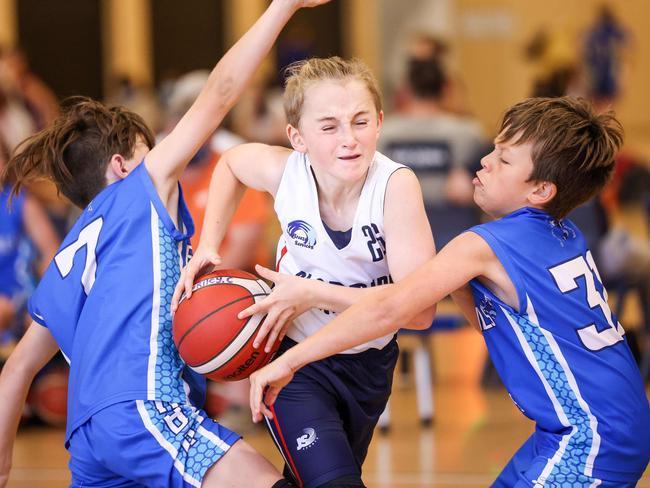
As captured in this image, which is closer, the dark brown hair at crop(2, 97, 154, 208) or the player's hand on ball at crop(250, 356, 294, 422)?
the player's hand on ball at crop(250, 356, 294, 422)

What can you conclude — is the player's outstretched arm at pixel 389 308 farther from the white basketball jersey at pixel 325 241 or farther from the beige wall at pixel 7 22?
the beige wall at pixel 7 22

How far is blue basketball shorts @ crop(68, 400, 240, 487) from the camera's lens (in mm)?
2787

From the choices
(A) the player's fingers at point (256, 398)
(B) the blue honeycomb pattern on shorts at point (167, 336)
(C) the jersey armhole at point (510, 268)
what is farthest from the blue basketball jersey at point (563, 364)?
(B) the blue honeycomb pattern on shorts at point (167, 336)

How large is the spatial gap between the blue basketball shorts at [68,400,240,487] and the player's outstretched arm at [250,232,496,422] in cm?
23

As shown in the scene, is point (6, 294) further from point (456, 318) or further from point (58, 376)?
point (456, 318)

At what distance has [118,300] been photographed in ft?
9.55

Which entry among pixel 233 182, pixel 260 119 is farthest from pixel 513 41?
pixel 233 182

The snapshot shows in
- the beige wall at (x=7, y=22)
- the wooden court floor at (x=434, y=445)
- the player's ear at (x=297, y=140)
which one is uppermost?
the player's ear at (x=297, y=140)

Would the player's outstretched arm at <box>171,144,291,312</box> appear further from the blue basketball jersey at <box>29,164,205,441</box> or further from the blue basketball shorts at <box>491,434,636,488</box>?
the blue basketball shorts at <box>491,434,636,488</box>

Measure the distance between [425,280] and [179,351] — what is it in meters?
0.71

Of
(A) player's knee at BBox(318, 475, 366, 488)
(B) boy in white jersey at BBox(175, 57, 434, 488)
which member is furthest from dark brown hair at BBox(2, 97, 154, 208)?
(A) player's knee at BBox(318, 475, 366, 488)

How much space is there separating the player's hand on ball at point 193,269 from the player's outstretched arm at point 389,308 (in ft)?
1.22

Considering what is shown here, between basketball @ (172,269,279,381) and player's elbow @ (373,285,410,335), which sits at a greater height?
player's elbow @ (373,285,410,335)

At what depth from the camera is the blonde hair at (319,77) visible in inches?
116
